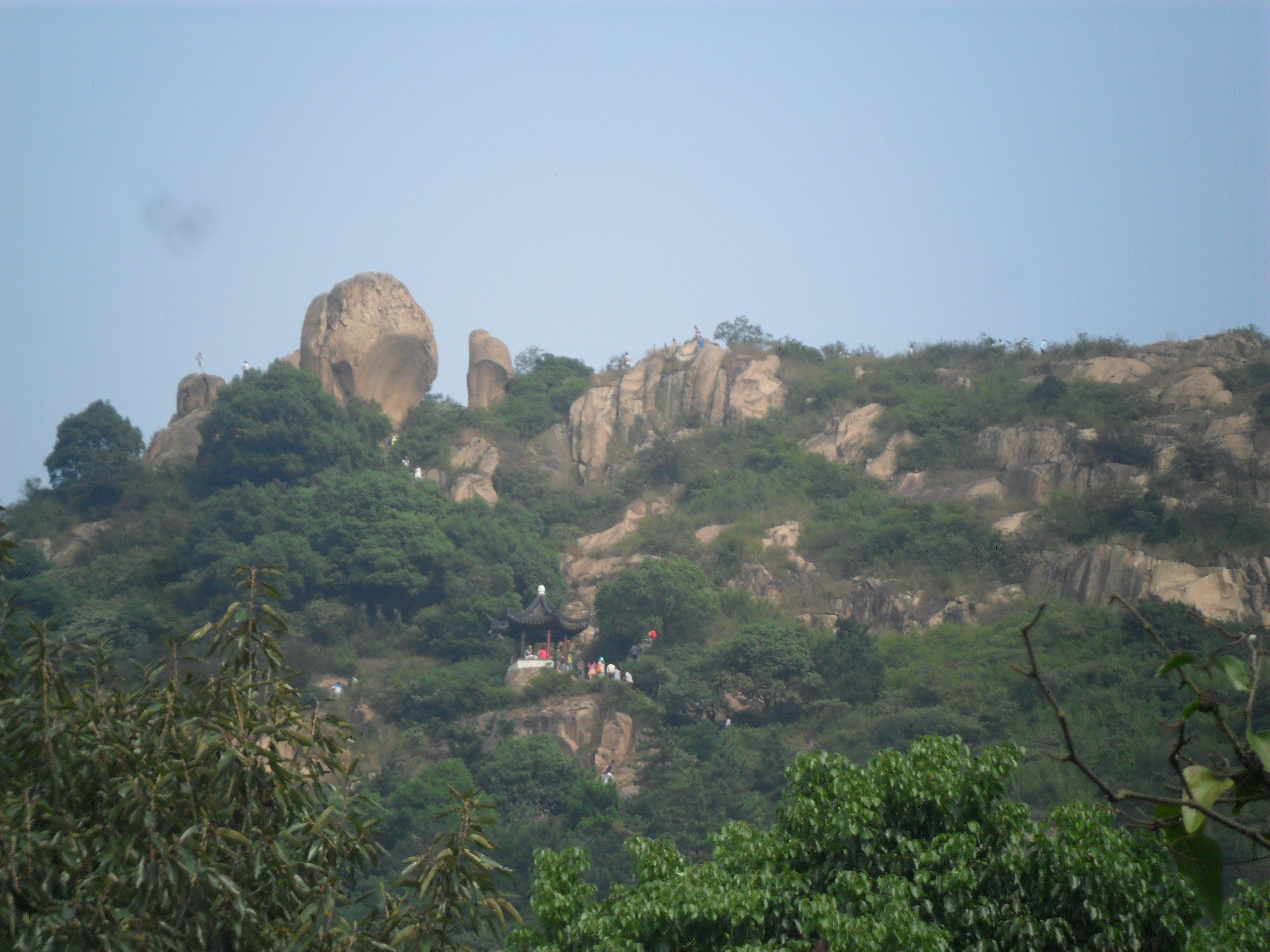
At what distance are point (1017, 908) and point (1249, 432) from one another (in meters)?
31.0

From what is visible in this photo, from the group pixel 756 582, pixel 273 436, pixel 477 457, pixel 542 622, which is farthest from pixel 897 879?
pixel 477 457

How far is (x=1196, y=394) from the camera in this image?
37.7m

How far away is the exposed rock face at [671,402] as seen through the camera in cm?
4544

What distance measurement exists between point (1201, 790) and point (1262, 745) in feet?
0.56

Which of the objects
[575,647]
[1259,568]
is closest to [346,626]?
[575,647]

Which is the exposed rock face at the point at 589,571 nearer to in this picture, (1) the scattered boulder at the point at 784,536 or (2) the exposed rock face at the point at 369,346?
(1) the scattered boulder at the point at 784,536

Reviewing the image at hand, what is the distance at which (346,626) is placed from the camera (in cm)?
3656

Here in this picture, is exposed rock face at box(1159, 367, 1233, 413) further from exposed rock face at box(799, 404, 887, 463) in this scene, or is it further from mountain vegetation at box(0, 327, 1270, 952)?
exposed rock face at box(799, 404, 887, 463)

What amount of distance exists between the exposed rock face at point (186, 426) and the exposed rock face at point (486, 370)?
9424 millimetres

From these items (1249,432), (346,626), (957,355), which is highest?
(957,355)

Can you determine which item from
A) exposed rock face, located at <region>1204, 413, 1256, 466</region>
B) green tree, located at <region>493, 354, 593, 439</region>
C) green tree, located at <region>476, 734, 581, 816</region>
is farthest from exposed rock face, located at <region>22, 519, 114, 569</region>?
exposed rock face, located at <region>1204, 413, 1256, 466</region>

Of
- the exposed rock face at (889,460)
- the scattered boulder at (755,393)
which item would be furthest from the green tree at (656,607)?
the scattered boulder at (755,393)

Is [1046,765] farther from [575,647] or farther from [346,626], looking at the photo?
[346,626]

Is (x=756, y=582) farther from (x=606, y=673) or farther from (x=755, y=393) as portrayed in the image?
→ (x=755, y=393)
